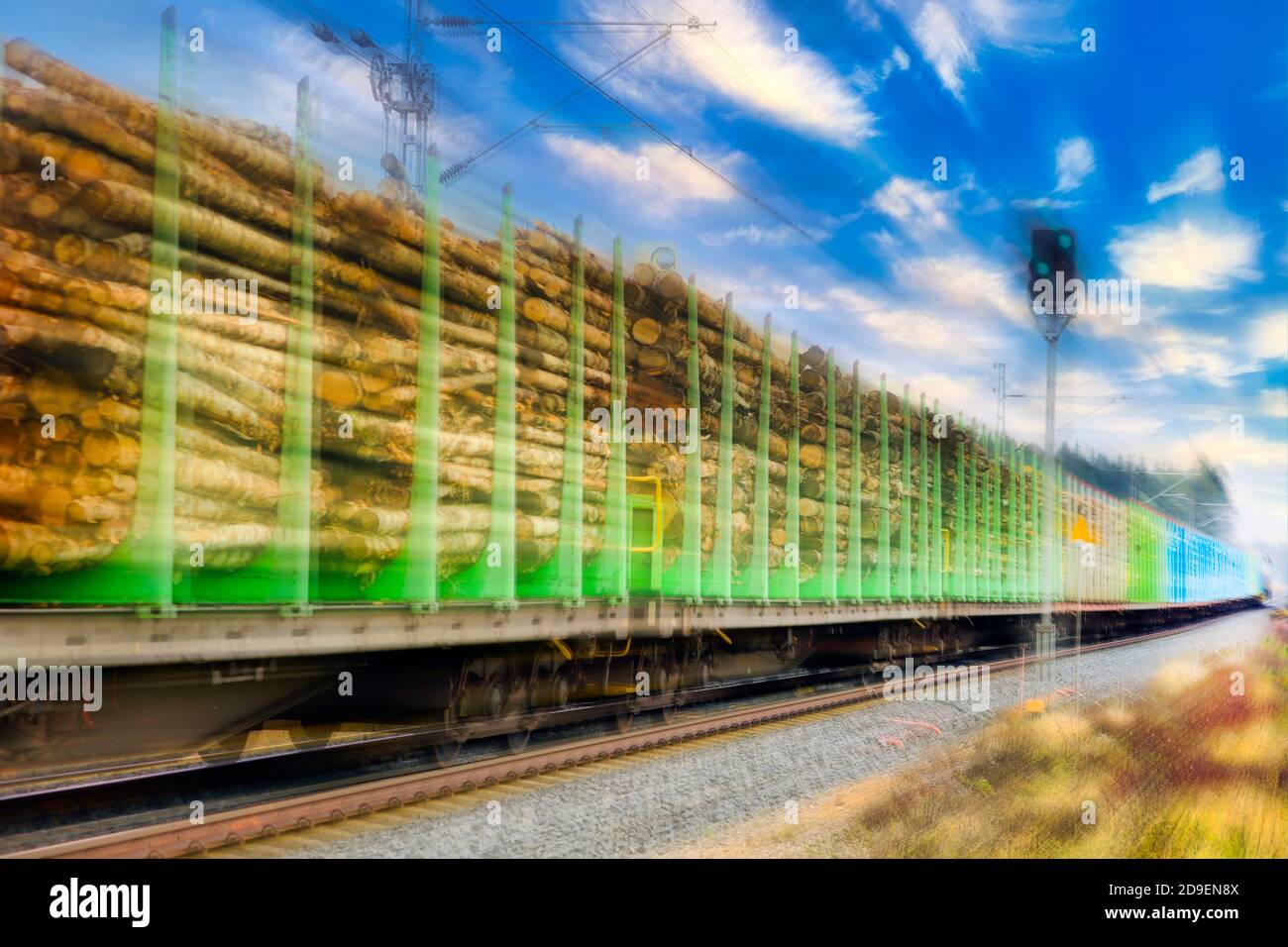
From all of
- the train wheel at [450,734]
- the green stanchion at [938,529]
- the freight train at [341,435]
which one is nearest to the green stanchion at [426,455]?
the freight train at [341,435]

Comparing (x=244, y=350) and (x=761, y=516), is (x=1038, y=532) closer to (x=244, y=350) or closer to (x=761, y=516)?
(x=761, y=516)

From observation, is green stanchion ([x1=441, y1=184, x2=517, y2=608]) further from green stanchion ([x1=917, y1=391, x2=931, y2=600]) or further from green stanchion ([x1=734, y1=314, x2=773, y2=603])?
green stanchion ([x1=917, y1=391, x2=931, y2=600])

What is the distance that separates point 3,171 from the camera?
5387 millimetres

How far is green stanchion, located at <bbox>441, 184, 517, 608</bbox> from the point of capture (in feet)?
26.9

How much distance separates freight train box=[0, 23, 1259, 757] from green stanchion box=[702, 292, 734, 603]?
36 millimetres

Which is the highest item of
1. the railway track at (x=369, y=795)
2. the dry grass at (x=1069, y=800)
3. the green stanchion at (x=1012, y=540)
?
the green stanchion at (x=1012, y=540)

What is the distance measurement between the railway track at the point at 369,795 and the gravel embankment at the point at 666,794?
9.3 inches

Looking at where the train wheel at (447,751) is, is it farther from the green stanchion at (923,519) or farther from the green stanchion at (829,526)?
the green stanchion at (923,519)

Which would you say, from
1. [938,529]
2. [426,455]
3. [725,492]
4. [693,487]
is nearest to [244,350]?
[426,455]

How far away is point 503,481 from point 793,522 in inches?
237

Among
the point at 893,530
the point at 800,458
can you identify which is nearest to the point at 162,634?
the point at 800,458

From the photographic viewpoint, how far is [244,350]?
6250mm

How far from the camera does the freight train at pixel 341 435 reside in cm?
545

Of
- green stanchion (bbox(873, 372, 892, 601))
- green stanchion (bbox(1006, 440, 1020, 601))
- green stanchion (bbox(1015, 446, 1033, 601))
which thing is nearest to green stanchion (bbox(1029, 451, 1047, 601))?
green stanchion (bbox(1015, 446, 1033, 601))
